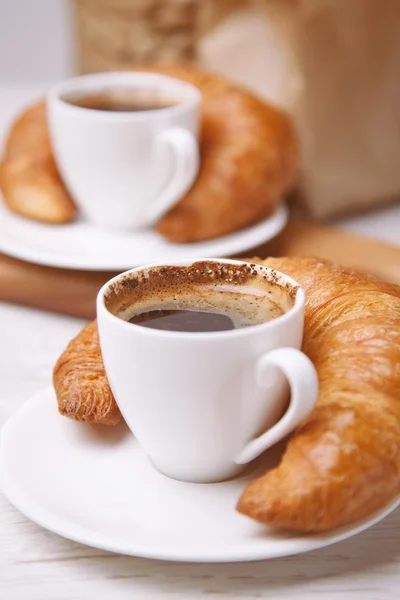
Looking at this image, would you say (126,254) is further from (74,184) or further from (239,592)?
(239,592)

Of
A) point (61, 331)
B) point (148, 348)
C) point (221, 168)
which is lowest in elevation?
point (61, 331)

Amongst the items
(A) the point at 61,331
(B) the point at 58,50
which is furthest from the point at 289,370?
(B) the point at 58,50

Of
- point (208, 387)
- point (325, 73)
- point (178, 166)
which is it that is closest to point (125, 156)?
point (178, 166)

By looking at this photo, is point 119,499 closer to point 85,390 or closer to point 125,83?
point 85,390

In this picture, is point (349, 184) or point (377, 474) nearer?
point (377, 474)

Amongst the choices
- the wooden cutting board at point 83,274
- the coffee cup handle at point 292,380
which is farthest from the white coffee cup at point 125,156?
the coffee cup handle at point 292,380

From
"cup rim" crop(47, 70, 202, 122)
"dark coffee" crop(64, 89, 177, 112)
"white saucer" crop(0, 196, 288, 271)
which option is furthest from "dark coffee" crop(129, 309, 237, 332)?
"dark coffee" crop(64, 89, 177, 112)

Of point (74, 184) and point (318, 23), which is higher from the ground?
point (318, 23)
